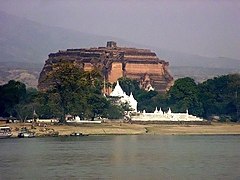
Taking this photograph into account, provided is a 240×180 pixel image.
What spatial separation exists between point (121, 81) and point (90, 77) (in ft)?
168

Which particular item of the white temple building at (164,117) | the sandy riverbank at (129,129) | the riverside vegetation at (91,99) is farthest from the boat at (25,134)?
the white temple building at (164,117)

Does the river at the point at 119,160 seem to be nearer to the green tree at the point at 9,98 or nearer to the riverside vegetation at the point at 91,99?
the riverside vegetation at the point at 91,99

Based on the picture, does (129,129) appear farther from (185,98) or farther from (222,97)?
(222,97)

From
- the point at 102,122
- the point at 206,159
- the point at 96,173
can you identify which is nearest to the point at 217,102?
the point at 102,122

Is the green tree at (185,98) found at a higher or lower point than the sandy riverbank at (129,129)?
higher

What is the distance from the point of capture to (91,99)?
124 metres

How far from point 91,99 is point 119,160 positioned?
56627 millimetres

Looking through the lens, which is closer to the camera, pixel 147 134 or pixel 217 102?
pixel 147 134

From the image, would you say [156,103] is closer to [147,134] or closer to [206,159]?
[147,134]

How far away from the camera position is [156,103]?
152250mm

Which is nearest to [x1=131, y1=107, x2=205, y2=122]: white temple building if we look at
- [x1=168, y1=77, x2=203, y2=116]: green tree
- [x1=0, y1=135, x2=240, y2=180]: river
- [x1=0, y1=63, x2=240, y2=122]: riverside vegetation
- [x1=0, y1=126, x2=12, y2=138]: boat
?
[x1=0, y1=63, x2=240, y2=122]: riverside vegetation

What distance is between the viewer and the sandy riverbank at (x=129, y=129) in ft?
363

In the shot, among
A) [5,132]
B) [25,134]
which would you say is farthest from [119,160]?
[5,132]

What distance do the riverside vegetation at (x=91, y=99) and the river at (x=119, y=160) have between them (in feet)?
82.7
